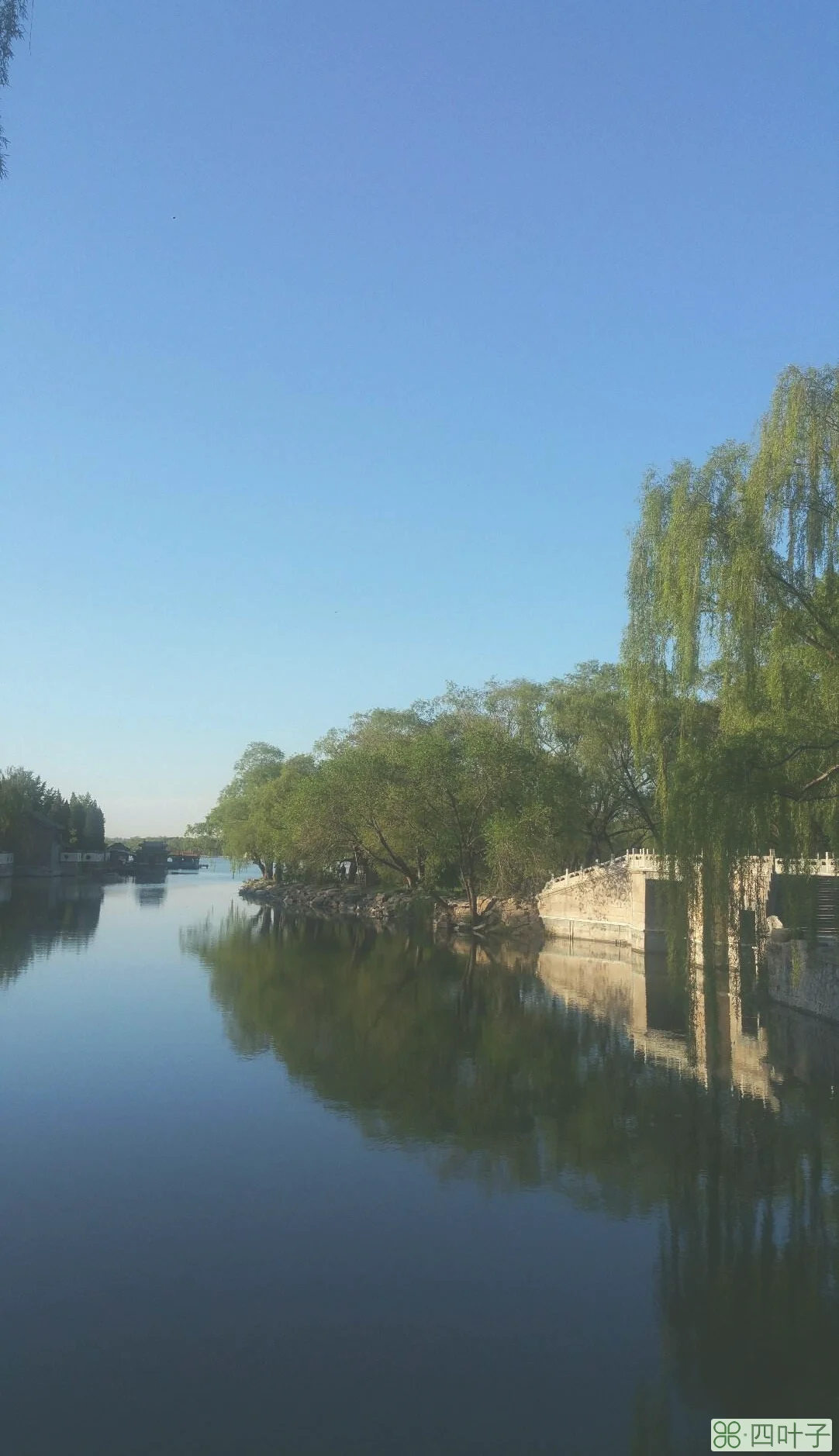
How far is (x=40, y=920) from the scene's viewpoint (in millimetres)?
48094

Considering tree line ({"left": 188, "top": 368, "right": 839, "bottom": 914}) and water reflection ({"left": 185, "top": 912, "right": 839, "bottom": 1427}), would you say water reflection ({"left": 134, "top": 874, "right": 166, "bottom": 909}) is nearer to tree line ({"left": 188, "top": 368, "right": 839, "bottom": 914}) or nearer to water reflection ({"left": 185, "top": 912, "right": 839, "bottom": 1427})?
water reflection ({"left": 185, "top": 912, "right": 839, "bottom": 1427})

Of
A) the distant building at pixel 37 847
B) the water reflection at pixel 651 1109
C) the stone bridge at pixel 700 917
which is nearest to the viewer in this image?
the water reflection at pixel 651 1109

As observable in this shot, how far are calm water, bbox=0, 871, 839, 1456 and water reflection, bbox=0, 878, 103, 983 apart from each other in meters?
11.3

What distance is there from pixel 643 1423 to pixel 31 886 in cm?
7568

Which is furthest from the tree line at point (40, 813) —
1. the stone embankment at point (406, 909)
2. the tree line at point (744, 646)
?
the tree line at point (744, 646)

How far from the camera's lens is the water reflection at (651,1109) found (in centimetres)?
955

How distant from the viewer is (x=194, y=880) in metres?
115

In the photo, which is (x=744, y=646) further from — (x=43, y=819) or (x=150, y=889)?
(x=43, y=819)

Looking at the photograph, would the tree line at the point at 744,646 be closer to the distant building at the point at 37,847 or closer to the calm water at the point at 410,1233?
the calm water at the point at 410,1233

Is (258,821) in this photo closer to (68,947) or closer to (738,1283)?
(68,947)

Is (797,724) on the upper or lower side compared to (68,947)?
upper

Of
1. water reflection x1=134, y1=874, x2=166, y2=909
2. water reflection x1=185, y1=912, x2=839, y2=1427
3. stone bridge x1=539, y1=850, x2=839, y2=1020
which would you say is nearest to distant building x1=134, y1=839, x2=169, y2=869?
water reflection x1=134, y1=874, x2=166, y2=909

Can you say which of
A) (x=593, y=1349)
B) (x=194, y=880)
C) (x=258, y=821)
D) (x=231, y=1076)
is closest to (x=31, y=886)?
(x=258, y=821)

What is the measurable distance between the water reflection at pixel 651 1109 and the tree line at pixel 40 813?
178 feet
